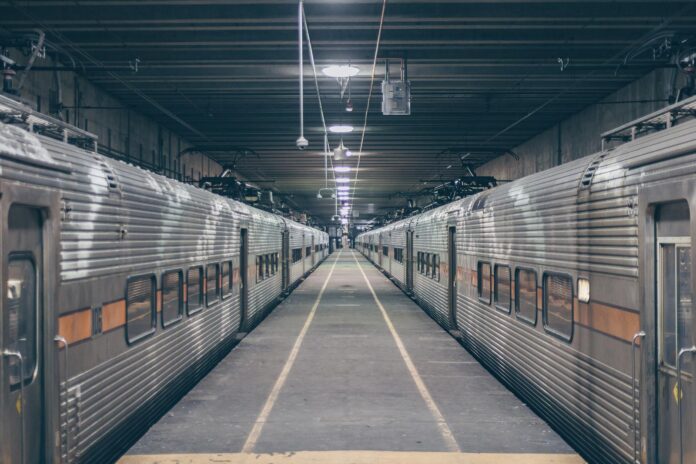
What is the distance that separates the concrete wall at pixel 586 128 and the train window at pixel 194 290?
26.6 ft

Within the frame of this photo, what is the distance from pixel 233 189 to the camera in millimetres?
16266

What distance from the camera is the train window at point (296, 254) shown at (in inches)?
1080

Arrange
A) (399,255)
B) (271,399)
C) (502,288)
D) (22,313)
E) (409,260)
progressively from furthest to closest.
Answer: (399,255)
(409,260)
(502,288)
(271,399)
(22,313)

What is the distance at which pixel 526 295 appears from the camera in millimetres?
8633

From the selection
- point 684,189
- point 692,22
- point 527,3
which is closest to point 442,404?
point 684,189

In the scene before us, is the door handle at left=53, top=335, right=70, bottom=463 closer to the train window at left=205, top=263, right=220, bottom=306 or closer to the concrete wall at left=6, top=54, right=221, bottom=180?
the concrete wall at left=6, top=54, right=221, bottom=180

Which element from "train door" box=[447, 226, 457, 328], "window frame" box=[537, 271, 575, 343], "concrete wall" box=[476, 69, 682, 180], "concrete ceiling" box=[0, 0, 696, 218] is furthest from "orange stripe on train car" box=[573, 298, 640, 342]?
"train door" box=[447, 226, 457, 328]

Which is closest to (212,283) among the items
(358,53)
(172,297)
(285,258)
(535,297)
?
(172,297)

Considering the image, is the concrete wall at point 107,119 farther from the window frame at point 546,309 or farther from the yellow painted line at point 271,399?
the window frame at point 546,309

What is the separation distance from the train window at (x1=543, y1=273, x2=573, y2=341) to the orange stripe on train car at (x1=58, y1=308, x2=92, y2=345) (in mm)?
5098

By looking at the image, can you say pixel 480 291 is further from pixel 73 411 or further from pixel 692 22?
pixel 73 411

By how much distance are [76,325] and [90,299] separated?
385 mm

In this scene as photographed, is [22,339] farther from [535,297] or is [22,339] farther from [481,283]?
[481,283]

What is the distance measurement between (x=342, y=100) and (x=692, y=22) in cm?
779
